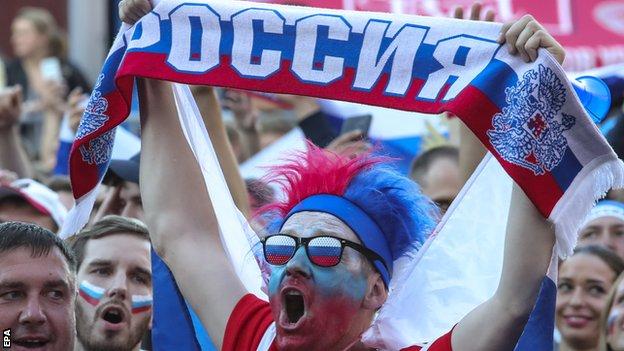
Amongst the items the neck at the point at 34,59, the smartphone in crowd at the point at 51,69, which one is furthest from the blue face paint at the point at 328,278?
the neck at the point at 34,59

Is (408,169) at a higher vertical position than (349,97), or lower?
lower

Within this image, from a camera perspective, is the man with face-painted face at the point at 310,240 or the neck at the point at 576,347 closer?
the man with face-painted face at the point at 310,240

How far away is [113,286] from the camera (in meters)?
4.70

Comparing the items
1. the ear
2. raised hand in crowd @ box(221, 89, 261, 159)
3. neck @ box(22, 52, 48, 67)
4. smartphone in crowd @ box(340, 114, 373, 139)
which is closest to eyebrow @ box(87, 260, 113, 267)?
the ear

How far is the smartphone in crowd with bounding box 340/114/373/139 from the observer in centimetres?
607

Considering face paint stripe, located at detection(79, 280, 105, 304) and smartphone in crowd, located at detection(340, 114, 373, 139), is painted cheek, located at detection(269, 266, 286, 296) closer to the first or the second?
face paint stripe, located at detection(79, 280, 105, 304)

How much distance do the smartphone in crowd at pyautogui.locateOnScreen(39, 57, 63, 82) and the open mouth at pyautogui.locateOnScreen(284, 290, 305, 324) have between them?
4875 millimetres

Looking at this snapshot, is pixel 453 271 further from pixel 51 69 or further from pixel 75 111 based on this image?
pixel 51 69

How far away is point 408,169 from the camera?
688 cm

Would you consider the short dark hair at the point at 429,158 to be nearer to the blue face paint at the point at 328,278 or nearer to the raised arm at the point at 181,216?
the raised arm at the point at 181,216

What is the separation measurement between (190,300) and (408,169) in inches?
121

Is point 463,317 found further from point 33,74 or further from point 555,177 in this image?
point 33,74

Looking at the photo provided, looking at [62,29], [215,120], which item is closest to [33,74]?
[62,29]

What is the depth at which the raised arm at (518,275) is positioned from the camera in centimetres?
327
